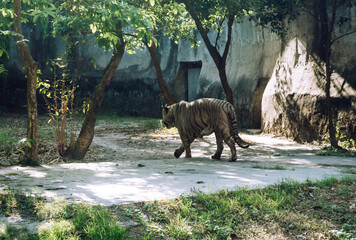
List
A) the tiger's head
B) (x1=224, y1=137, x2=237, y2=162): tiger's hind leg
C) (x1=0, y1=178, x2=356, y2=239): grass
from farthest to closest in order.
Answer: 1. the tiger's head
2. (x1=224, y1=137, x2=237, y2=162): tiger's hind leg
3. (x1=0, y1=178, x2=356, y2=239): grass

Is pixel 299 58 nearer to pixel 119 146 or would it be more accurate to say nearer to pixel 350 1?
pixel 350 1

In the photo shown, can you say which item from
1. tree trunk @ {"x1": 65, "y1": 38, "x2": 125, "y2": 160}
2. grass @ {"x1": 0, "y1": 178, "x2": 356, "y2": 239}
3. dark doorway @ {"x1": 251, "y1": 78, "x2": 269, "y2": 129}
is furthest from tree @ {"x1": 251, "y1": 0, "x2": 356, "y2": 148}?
grass @ {"x1": 0, "y1": 178, "x2": 356, "y2": 239}

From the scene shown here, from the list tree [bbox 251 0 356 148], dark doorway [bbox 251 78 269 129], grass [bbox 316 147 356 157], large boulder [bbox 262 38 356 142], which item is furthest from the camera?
dark doorway [bbox 251 78 269 129]

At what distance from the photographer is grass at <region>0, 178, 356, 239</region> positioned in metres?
3.42

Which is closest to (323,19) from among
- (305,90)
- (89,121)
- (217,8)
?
(305,90)

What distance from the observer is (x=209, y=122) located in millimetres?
8422

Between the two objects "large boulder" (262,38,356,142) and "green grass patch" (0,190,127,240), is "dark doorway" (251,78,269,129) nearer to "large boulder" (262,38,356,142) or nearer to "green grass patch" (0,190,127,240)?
"large boulder" (262,38,356,142)

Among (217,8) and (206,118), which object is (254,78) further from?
(206,118)

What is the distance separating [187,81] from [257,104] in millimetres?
7369

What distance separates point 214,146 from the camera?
11531 millimetres

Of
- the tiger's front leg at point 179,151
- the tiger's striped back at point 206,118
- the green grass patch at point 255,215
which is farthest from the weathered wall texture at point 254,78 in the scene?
the green grass patch at point 255,215

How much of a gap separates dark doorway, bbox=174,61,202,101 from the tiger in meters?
13.4

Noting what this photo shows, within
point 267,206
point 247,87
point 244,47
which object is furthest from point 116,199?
point 244,47

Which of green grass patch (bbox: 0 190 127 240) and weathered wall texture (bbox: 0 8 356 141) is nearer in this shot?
green grass patch (bbox: 0 190 127 240)
